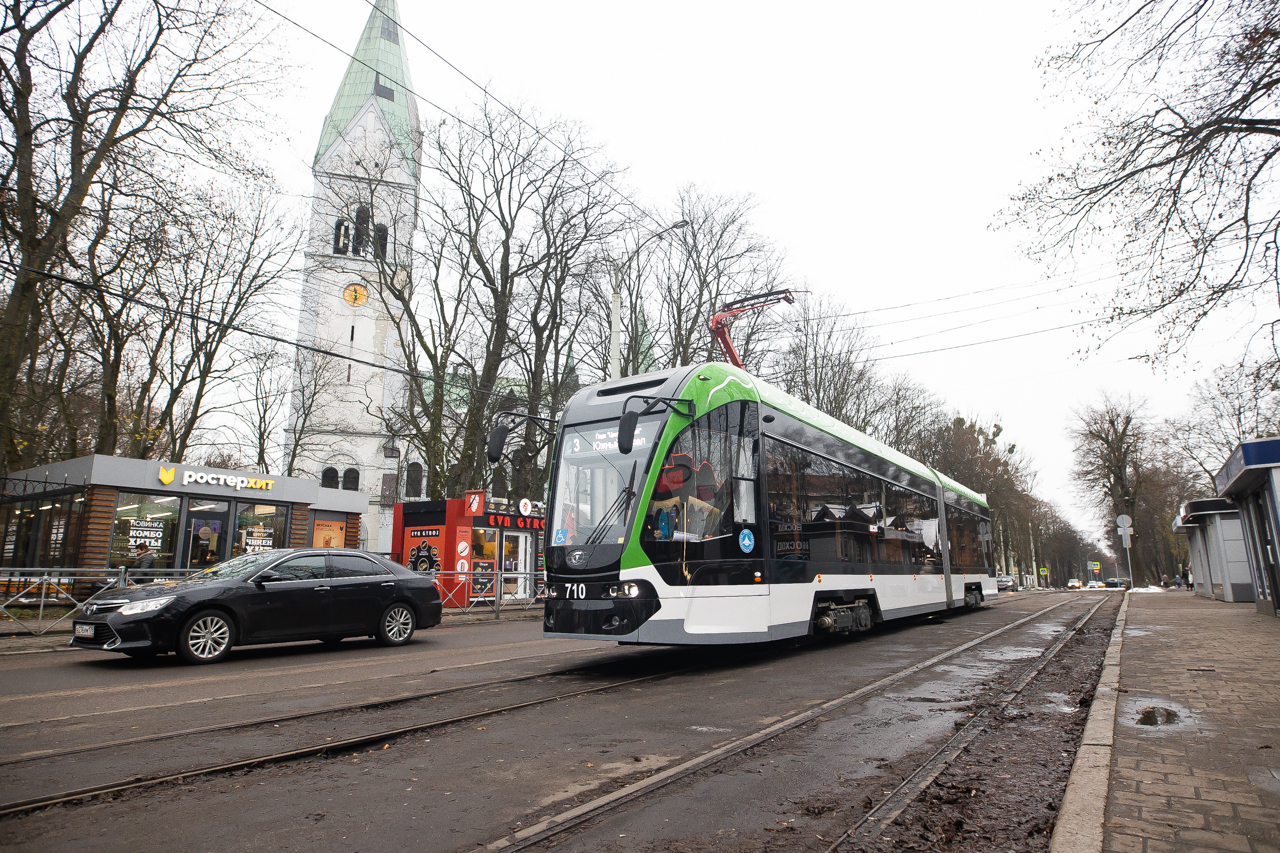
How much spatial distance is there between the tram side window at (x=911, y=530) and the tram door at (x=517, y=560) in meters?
12.3

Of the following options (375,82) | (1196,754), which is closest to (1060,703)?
(1196,754)

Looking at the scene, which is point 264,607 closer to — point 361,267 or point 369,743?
point 369,743

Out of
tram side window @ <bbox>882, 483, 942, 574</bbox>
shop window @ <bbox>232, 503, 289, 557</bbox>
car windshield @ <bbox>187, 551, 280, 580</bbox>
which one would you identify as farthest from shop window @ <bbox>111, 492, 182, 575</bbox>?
tram side window @ <bbox>882, 483, 942, 574</bbox>

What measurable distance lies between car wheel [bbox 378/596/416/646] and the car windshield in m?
1.98

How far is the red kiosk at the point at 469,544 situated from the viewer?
2109cm

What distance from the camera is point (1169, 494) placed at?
49.4 metres

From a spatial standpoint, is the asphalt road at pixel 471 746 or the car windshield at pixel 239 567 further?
the car windshield at pixel 239 567

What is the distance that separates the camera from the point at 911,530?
14570 millimetres

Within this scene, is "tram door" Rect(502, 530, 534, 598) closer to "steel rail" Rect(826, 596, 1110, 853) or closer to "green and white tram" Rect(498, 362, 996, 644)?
"green and white tram" Rect(498, 362, 996, 644)

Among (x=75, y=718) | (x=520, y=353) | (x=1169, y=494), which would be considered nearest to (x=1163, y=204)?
(x=75, y=718)

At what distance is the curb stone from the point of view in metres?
3.23

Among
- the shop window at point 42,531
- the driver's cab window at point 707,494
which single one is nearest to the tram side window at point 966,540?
the driver's cab window at point 707,494

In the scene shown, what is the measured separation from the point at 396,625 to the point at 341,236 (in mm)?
17728

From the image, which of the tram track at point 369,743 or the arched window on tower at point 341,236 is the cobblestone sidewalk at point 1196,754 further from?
the arched window on tower at point 341,236
